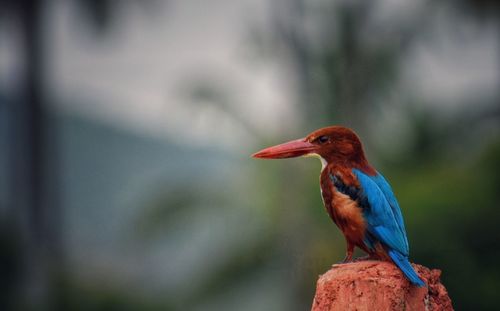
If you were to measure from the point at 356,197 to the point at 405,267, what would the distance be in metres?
0.38

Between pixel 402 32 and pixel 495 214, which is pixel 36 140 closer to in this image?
pixel 402 32

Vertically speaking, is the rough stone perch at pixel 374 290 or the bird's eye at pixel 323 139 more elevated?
the bird's eye at pixel 323 139

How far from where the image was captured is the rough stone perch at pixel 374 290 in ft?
17.3

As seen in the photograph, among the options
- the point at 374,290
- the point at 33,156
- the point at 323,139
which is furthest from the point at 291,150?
the point at 33,156

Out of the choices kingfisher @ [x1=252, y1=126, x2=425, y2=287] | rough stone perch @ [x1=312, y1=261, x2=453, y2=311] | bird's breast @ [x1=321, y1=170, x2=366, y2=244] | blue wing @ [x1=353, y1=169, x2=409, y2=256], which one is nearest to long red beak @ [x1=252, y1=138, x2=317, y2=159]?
kingfisher @ [x1=252, y1=126, x2=425, y2=287]

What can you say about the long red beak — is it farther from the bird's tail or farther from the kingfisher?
the bird's tail

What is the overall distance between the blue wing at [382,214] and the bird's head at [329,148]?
0.15 m

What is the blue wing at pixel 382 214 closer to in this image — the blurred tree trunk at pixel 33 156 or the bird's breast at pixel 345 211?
the bird's breast at pixel 345 211

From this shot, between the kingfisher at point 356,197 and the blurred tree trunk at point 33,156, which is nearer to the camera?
the kingfisher at point 356,197

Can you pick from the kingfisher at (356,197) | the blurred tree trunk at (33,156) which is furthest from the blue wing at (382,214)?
the blurred tree trunk at (33,156)

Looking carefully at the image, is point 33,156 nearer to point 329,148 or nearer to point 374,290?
point 329,148

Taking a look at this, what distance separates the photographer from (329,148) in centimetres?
549

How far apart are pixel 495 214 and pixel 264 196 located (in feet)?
28.5

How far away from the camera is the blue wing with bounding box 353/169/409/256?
5.25 meters
